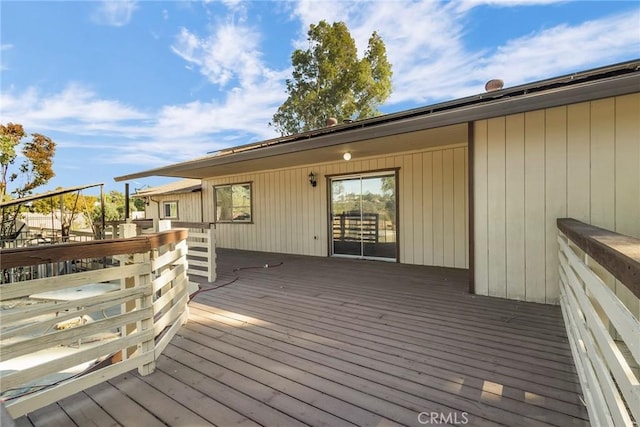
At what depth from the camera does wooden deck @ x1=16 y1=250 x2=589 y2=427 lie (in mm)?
1589

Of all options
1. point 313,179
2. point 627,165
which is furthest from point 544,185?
point 313,179

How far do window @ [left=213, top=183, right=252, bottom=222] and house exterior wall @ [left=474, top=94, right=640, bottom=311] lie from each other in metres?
6.36

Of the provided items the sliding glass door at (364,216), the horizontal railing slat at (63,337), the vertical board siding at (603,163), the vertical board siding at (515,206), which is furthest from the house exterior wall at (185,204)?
the vertical board siding at (603,163)

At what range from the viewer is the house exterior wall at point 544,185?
2963mm

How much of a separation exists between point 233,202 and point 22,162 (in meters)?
10.9

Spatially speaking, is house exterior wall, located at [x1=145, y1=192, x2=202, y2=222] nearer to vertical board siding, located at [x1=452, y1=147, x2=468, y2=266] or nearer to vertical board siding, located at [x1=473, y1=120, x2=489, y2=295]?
vertical board siding, located at [x1=452, y1=147, x2=468, y2=266]

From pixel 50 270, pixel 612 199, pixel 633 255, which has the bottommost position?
pixel 50 270

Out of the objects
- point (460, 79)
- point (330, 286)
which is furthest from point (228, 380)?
point (460, 79)

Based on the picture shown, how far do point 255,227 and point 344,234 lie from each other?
292cm

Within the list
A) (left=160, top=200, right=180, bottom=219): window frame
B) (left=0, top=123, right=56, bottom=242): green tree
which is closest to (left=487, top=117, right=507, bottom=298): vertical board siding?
(left=160, top=200, right=180, bottom=219): window frame

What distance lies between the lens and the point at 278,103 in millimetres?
15406

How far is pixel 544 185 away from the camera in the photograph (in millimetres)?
3316

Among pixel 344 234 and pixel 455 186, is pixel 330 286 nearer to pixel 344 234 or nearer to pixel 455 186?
pixel 344 234

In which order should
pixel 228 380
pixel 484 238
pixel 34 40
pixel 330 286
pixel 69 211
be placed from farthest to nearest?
pixel 69 211, pixel 34 40, pixel 330 286, pixel 484 238, pixel 228 380
